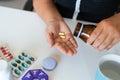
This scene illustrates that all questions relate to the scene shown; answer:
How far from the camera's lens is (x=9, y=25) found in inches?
32.2

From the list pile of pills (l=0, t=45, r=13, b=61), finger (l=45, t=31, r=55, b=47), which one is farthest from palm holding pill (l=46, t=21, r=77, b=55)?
pile of pills (l=0, t=45, r=13, b=61)

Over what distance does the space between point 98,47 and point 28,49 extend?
0.23m

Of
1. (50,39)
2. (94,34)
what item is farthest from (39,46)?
(94,34)

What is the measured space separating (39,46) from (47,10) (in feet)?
0.56

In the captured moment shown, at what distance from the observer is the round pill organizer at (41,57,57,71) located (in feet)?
2.23

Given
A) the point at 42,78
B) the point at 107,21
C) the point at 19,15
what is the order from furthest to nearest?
1. the point at 19,15
2. the point at 107,21
3. the point at 42,78

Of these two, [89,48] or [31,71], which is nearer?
[31,71]

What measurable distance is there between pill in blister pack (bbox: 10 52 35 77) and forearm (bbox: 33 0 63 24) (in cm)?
16

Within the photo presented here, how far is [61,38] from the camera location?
0.74 m

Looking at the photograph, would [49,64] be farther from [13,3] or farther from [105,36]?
[13,3]

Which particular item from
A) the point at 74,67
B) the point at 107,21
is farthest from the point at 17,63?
the point at 107,21

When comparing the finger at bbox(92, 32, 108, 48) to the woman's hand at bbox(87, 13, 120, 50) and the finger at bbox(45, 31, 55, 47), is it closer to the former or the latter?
the woman's hand at bbox(87, 13, 120, 50)

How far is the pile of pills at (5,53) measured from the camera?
0.70m

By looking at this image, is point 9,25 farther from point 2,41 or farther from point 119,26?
point 119,26
